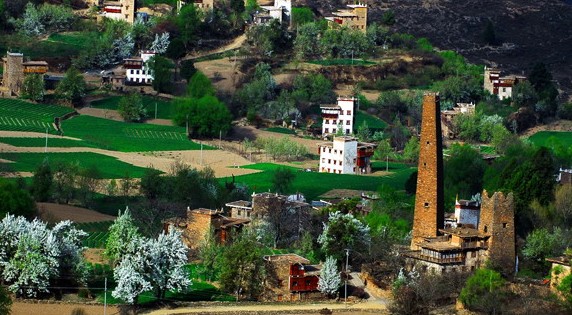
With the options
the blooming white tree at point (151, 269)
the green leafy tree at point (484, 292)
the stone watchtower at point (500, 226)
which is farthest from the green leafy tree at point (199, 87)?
the green leafy tree at point (484, 292)

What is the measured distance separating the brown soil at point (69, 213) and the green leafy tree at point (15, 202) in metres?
1.59

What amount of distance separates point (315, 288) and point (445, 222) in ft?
27.9

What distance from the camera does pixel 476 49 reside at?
155 meters

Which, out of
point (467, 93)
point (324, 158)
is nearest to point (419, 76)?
point (467, 93)

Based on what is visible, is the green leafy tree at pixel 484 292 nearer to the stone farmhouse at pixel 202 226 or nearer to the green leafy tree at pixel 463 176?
the stone farmhouse at pixel 202 226

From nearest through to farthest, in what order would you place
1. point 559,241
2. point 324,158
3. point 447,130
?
1. point 559,241
2. point 324,158
3. point 447,130

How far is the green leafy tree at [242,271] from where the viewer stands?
77.6 m

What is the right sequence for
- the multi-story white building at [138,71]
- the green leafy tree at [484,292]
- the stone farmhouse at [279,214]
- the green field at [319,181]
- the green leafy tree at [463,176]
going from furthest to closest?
the multi-story white building at [138,71]
the green field at [319,181]
the green leafy tree at [463,176]
the stone farmhouse at [279,214]
the green leafy tree at [484,292]

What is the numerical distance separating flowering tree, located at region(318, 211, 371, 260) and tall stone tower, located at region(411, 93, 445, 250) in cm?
195

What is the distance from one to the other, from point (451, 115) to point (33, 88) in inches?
960

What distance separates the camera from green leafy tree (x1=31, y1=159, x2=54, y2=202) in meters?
90.9

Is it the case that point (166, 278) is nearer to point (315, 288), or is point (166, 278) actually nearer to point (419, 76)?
point (315, 288)

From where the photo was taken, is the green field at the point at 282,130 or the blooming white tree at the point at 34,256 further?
the green field at the point at 282,130

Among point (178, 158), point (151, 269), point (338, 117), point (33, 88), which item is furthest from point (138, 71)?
point (151, 269)
